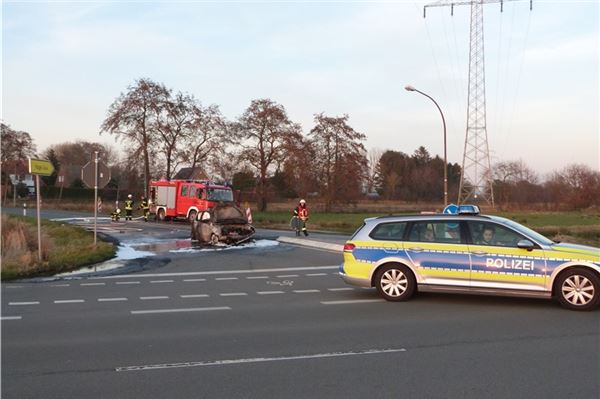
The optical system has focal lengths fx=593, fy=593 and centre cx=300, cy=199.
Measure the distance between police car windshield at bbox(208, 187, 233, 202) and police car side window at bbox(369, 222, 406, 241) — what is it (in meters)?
25.1

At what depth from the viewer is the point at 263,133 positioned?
63281 millimetres

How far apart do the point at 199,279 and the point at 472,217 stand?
6392 mm

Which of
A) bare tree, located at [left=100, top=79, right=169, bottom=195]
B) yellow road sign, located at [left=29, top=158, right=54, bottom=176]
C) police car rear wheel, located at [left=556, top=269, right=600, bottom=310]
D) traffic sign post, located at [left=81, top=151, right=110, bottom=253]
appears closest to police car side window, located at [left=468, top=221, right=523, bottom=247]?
police car rear wheel, located at [left=556, top=269, right=600, bottom=310]

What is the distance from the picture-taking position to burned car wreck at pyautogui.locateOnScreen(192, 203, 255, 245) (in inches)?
865

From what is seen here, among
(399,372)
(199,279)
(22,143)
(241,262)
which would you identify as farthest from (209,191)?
(22,143)

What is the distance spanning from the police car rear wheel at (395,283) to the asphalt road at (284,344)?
274mm

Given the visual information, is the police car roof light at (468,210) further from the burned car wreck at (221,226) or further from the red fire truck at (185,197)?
the red fire truck at (185,197)

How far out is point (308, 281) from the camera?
12984 millimetres

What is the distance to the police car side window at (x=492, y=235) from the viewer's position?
944 cm

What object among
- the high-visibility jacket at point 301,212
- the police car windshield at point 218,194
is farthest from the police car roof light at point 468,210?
the police car windshield at point 218,194

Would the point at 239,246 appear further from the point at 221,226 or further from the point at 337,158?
the point at 337,158

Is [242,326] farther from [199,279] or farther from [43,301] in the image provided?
[199,279]

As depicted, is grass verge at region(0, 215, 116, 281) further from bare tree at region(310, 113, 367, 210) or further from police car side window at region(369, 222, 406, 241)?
bare tree at region(310, 113, 367, 210)

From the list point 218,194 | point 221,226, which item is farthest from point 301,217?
point 218,194
